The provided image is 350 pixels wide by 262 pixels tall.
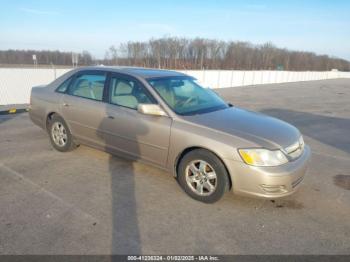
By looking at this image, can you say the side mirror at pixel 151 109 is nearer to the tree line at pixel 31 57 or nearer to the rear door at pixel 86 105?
the rear door at pixel 86 105

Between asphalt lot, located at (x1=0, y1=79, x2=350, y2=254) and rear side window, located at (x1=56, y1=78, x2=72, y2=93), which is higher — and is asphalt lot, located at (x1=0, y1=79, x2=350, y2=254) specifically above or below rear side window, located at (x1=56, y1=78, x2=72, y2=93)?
below

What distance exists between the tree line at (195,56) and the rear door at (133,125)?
2281 inches

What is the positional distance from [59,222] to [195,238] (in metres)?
1.46

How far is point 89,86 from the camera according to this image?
192 inches

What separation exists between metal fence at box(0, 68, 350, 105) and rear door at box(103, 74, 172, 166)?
757cm

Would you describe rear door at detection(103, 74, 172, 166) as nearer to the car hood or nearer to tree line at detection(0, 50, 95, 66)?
the car hood

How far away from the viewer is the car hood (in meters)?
3.47

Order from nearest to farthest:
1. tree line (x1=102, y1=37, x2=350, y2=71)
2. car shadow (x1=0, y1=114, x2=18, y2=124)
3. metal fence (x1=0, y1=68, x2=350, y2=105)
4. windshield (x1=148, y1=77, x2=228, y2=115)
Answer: windshield (x1=148, y1=77, x2=228, y2=115)
car shadow (x1=0, y1=114, x2=18, y2=124)
metal fence (x1=0, y1=68, x2=350, y2=105)
tree line (x1=102, y1=37, x2=350, y2=71)

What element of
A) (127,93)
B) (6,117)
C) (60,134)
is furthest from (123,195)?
(6,117)

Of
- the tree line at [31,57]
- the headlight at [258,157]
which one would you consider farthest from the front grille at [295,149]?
the tree line at [31,57]

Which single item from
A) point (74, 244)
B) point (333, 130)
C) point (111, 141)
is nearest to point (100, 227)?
point (74, 244)

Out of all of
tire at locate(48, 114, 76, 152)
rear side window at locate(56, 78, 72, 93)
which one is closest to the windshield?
rear side window at locate(56, 78, 72, 93)

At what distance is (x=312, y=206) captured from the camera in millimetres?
3697

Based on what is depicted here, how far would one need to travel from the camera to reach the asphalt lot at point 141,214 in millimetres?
2809
